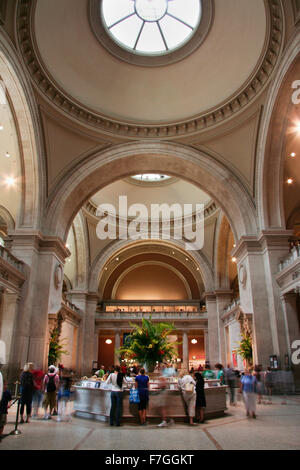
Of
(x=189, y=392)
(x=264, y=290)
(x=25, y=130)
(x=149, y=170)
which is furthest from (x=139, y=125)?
(x=189, y=392)

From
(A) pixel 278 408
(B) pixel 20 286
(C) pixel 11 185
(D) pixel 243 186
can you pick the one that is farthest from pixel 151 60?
(A) pixel 278 408

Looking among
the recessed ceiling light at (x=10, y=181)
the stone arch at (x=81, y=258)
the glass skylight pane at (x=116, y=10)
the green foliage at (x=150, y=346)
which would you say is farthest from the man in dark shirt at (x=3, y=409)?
the stone arch at (x=81, y=258)

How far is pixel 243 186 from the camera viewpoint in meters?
14.7

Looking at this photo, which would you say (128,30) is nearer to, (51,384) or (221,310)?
(51,384)

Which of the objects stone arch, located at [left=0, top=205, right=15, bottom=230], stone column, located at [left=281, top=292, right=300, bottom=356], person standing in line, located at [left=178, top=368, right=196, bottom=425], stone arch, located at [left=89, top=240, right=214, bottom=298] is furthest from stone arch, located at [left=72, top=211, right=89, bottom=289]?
person standing in line, located at [left=178, top=368, right=196, bottom=425]

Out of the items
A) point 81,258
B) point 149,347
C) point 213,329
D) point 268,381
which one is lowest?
point 268,381

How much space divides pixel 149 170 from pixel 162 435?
43.9ft

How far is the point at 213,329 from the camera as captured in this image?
22797 millimetres

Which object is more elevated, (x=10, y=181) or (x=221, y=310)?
(x=10, y=181)

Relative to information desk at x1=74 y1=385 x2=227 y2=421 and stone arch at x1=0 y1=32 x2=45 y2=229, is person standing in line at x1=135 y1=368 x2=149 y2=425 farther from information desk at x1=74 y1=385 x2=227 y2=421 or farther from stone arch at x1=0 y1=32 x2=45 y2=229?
stone arch at x1=0 y1=32 x2=45 y2=229

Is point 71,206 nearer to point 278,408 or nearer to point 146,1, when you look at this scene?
point 146,1

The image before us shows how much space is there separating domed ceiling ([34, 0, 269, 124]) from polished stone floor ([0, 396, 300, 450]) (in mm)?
11727

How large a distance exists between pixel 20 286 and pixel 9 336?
1.90m

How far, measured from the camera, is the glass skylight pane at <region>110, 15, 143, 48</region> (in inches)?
554
